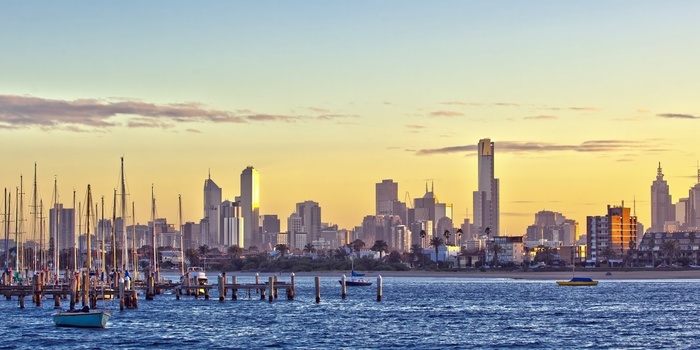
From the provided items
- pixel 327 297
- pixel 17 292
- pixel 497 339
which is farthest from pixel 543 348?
pixel 327 297

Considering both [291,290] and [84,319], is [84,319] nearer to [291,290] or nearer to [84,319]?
[84,319]

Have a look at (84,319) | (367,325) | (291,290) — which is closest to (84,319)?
(84,319)

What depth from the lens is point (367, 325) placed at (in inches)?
3593

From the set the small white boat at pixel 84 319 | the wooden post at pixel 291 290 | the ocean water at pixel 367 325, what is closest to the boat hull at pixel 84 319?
the small white boat at pixel 84 319

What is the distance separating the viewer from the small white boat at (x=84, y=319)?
83.6m

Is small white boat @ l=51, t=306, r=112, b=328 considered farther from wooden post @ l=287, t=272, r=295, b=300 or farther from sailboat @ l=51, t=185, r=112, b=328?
wooden post @ l=287, t=272, r=295, b=300

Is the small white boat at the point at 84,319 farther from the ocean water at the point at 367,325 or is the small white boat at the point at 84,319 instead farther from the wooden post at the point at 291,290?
the wooden post at the point at 291,290

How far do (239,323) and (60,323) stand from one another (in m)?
13.5

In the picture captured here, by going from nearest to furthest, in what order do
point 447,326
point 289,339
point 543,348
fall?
1. point 543,348
2. point 289,339
3. point 447,326

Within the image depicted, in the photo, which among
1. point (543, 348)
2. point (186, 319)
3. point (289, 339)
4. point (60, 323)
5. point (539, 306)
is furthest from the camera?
point (539, 306)

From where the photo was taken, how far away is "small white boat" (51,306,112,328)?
83562 mm

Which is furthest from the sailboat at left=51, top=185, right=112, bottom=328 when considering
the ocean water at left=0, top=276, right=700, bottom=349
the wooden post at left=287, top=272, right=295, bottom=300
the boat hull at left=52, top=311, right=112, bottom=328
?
the wooden post at left=287, top=272, right=295, bottom=300

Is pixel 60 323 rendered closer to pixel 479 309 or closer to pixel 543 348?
pixel 543 348

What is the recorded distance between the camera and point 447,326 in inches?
3580
